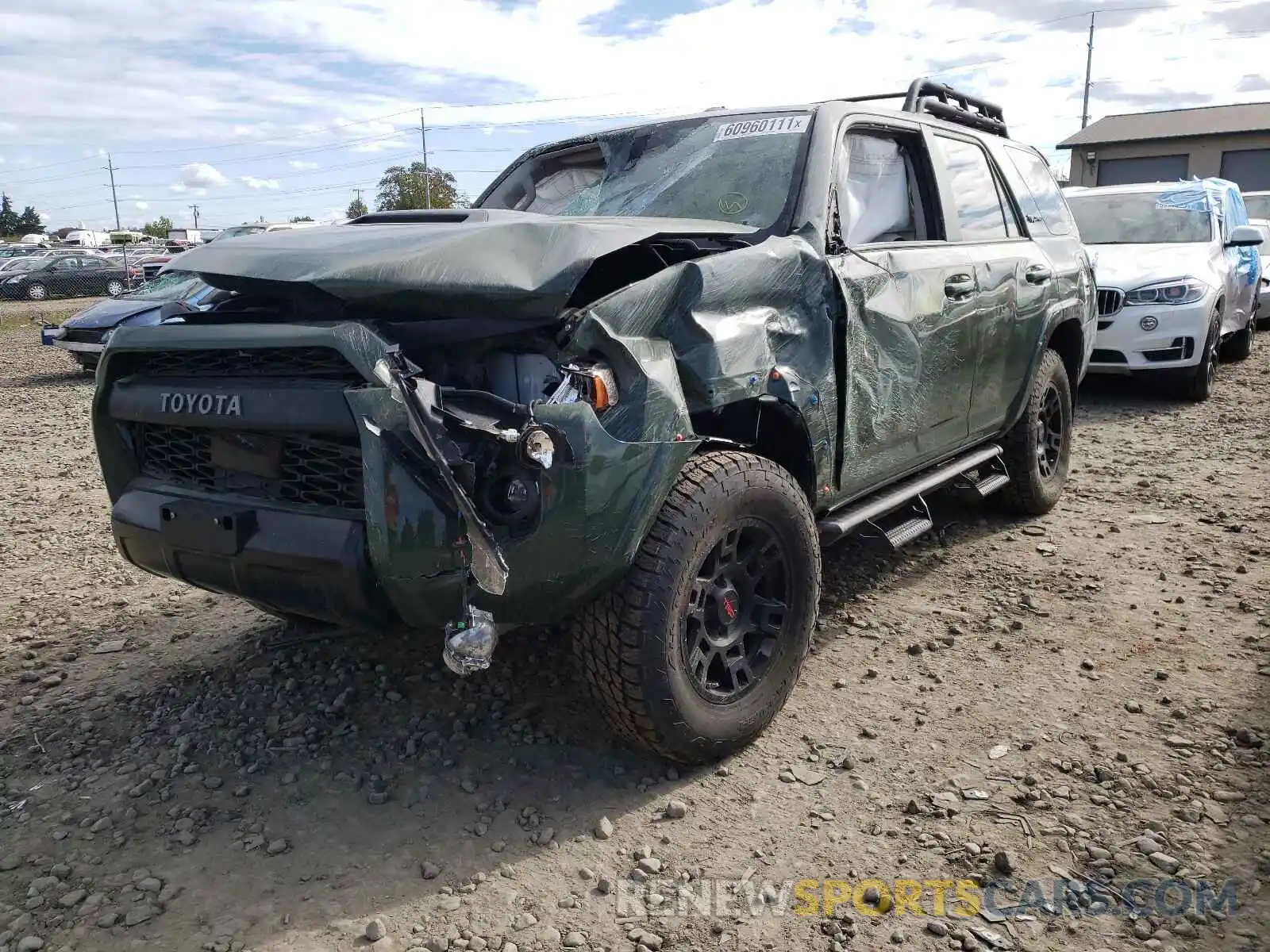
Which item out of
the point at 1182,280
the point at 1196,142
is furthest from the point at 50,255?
the point at 1196,142

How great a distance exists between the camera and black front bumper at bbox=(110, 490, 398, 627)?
2455 mm

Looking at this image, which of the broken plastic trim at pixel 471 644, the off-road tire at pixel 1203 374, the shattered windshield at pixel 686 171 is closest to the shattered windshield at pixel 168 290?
the shattered windshield at pixel 686 171

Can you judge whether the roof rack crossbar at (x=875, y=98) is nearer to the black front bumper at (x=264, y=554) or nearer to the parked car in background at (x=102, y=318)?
the black front bumper at (x=264, y=554)

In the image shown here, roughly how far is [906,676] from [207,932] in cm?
233

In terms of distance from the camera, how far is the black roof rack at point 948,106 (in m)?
4.37

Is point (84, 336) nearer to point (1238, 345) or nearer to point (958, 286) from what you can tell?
point (958, 286)

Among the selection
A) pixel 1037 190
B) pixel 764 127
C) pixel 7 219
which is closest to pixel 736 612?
pixel 764 127

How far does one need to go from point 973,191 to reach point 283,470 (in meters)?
3.29

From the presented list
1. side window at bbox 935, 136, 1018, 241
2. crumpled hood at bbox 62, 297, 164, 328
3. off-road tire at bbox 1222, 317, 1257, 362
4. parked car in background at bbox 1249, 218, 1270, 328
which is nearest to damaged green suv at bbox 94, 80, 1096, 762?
side window at bbox 935, 136, 1018, 241

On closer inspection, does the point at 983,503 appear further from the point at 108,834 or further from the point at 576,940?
the point at 108,834

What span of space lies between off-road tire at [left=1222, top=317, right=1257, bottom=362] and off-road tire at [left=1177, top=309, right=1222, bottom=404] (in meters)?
2.32

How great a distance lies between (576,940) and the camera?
7.42 ft

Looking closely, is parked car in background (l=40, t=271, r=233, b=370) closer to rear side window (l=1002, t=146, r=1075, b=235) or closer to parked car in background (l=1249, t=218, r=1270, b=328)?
rear side window (l=1002, t=146, r=1075, b=235)

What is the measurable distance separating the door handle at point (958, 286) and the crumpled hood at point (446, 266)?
1.42 m
